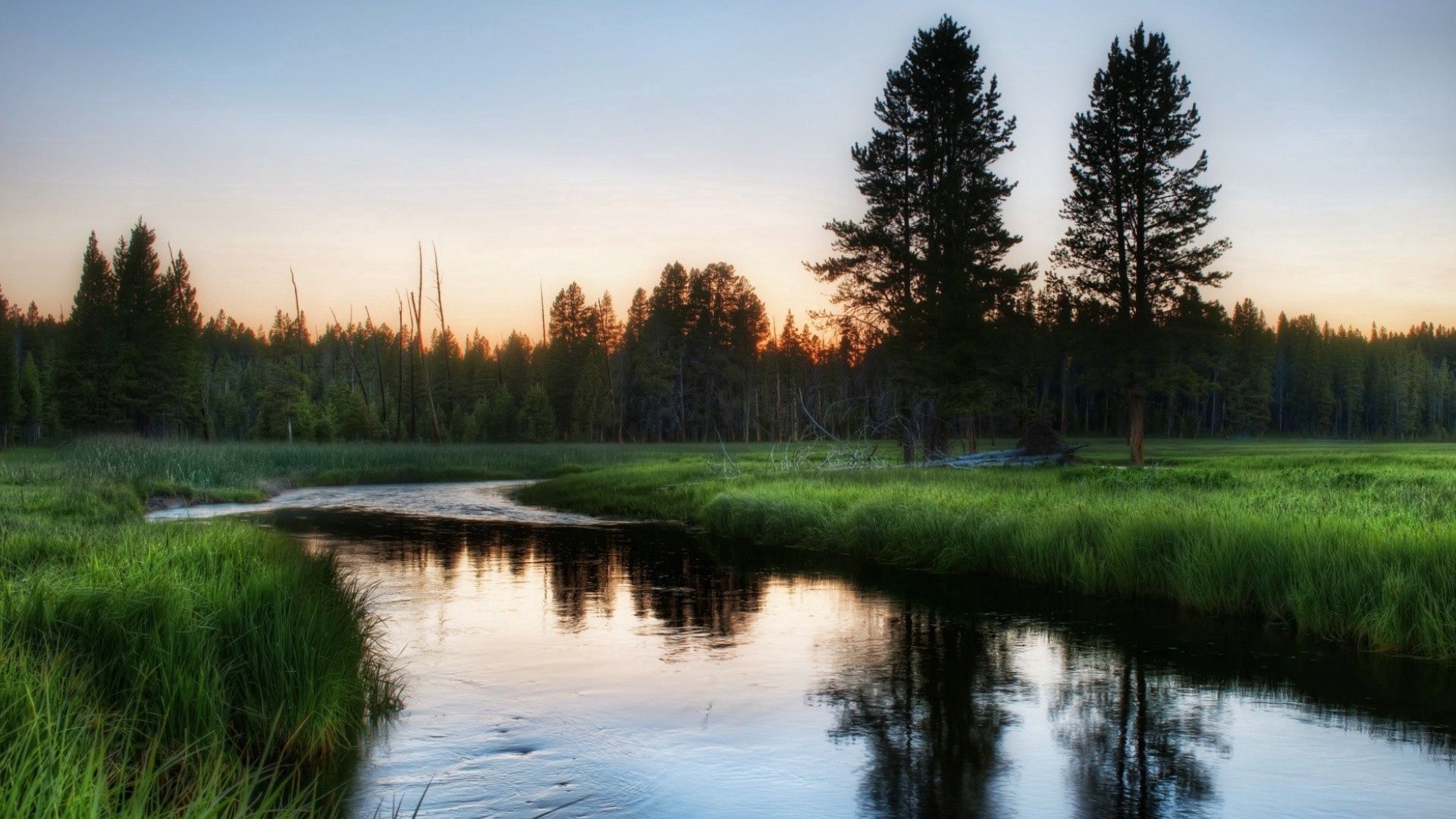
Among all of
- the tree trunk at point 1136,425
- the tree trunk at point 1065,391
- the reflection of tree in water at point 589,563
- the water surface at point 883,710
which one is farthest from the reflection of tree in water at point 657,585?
the tree trunk at point 1065,391

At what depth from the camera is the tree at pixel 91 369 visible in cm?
6431

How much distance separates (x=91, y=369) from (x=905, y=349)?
187ft

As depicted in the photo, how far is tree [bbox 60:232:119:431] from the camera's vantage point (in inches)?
2532

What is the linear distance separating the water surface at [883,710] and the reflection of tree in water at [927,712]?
3 centimetres

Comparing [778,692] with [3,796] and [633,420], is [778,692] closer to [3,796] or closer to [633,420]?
[3,796]

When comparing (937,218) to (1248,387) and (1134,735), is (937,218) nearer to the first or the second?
(1134,735)

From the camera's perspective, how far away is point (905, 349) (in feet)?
116

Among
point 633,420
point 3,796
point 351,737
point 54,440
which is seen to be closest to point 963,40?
point 351,737

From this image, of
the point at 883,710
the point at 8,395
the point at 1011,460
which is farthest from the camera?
the point at 8,395

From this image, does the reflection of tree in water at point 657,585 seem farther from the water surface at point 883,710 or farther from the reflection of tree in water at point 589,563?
the water surface at point 883,710

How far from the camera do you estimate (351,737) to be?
7.72 metres

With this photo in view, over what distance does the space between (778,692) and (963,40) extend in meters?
32.1

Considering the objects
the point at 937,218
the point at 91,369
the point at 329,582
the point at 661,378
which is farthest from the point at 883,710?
the point at 661,378

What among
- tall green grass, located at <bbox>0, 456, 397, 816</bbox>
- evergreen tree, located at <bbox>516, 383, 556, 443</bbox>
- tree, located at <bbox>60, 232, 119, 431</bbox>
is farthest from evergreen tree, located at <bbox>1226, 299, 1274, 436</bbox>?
tall green grass, located at <bbox>0, 456, 397, 816</bbox>
